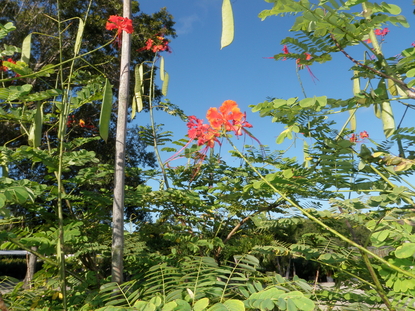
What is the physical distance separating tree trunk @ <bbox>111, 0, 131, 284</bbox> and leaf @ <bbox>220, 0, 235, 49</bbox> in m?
0.95

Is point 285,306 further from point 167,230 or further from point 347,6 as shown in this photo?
point 167,230

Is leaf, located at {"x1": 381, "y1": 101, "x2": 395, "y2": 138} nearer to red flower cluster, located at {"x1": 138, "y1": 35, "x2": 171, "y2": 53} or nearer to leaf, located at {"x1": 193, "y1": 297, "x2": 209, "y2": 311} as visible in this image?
leaf, located at {"x1": 193, "y1": 297, "x2": 209, "y2": 311}

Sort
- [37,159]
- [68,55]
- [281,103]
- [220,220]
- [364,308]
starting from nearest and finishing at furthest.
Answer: [281,103] < [364,308] < [37,159] < [220,220] < [68,55]

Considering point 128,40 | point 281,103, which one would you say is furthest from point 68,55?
point 281,103

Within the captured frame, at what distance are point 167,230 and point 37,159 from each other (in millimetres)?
1077

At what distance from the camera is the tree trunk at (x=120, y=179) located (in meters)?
1.76

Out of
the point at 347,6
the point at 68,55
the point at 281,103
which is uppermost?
the point at 68,55

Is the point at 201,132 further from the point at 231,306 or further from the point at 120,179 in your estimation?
the point at 231,306

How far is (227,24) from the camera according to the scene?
1314 millimetres

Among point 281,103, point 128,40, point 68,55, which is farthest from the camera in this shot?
point 68,55

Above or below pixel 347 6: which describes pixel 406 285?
below

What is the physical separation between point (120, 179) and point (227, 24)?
1.07 meters

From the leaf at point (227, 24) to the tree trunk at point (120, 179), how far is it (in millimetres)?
947

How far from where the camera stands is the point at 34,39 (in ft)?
22.9
